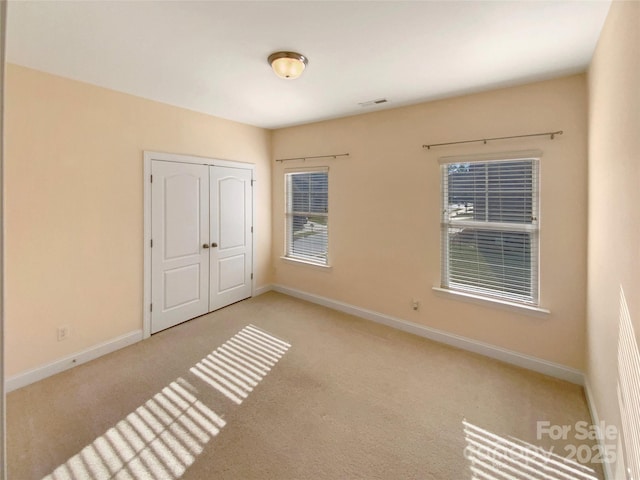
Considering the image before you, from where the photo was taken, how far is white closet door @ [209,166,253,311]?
4.09 metres

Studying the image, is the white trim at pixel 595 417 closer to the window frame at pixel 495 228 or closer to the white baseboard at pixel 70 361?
the window frame at pixel 495 228

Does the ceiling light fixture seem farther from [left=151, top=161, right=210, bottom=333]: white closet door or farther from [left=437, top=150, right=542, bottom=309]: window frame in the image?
[left=151, top=161, right=210, bottom=333]: white closet door

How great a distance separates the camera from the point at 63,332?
109 inches

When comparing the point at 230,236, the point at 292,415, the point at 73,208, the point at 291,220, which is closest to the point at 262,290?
the point at 230,236

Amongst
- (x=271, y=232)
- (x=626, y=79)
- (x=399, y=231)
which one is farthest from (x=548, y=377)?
(x=271, y=232)

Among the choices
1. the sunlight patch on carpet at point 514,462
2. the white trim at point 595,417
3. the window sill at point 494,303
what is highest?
the window sill at point 494,303

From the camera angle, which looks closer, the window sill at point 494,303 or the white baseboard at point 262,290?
the window sill at point 494,303

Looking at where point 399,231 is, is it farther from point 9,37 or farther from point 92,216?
point 9,37

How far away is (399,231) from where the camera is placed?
356cm

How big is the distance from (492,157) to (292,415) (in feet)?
9.35

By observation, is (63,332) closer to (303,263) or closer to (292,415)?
(292,415)

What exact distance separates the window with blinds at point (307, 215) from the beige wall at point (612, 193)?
282 centimetres

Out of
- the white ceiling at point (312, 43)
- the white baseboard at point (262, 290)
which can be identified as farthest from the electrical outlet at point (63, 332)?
the white baseboard at point (262, 290)

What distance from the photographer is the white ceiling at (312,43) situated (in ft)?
5.79
